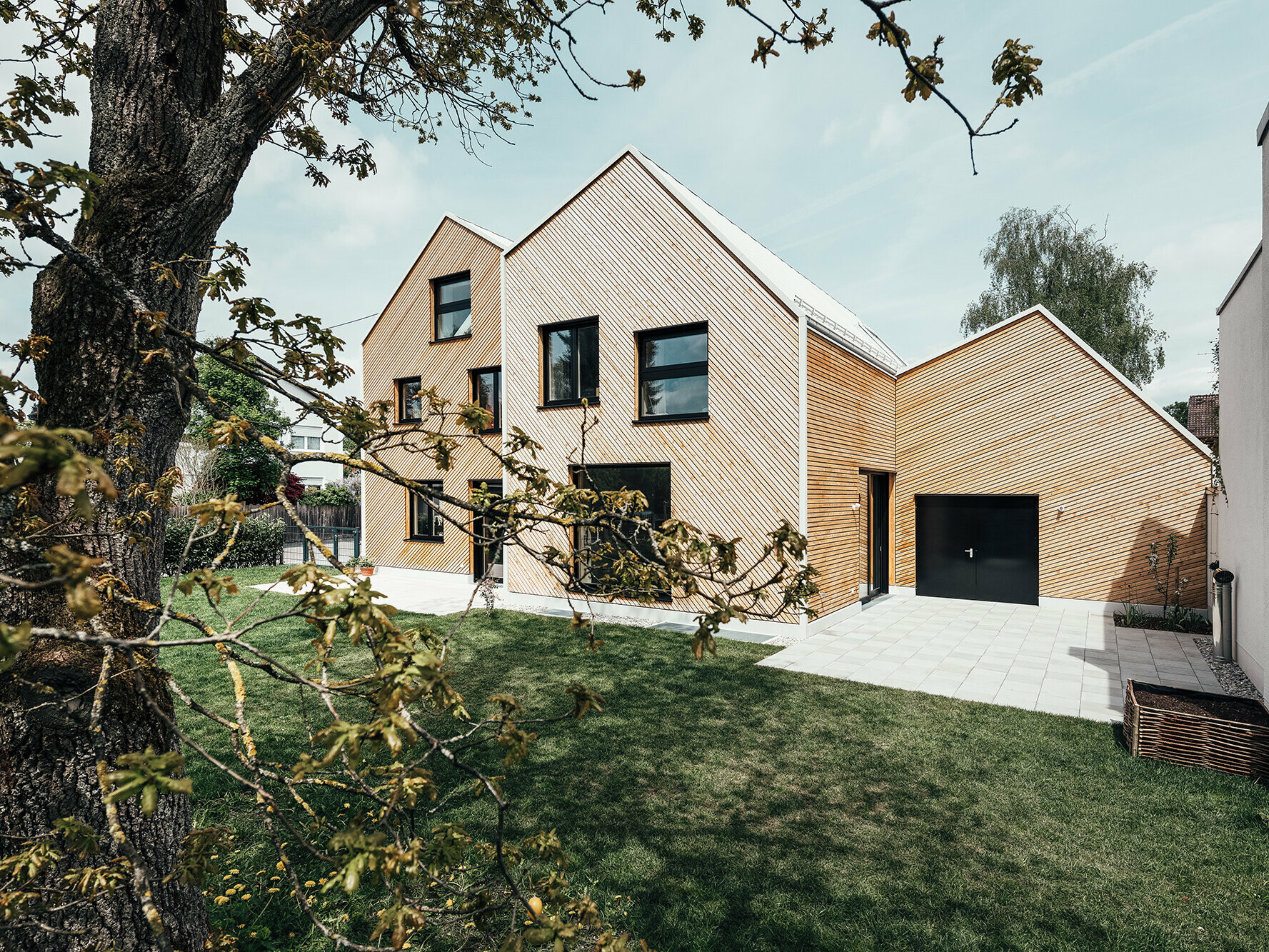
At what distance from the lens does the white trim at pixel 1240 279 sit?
6413mm

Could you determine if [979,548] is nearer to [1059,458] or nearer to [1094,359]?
[1059,458]

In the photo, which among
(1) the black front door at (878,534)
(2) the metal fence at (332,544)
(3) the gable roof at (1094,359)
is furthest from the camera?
(2) the metal fence at (332,544)

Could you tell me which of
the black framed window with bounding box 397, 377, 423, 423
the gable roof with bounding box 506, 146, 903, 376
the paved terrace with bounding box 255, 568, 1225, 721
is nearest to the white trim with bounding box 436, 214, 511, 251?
the gable roof with bounding box 506, 146, 903, 376

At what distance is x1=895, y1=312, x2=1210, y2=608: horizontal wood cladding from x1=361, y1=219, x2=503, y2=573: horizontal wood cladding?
33.7 ft

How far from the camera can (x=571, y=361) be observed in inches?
479

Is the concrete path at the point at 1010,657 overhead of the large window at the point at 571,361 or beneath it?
beneath

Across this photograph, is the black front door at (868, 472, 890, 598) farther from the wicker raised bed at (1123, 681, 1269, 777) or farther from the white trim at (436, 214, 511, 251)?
the white trim at (436, 214, 511, 251)

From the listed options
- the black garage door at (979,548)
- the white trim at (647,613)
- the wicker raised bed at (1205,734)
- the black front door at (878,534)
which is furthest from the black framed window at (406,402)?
the wicker raised bed at (1205,734)

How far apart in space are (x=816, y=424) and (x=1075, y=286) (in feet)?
61.9

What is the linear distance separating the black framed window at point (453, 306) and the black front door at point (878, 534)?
1104cm

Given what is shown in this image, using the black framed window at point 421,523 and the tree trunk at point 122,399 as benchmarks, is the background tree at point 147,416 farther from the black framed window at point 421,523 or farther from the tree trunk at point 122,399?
the black framed window at point 421,523

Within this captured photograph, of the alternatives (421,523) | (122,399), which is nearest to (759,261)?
(421,523)

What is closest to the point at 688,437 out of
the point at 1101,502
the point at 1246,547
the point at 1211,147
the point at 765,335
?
the point at 765,335

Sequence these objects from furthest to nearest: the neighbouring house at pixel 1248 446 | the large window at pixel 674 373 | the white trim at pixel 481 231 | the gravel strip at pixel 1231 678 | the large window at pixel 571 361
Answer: the white trim at pixel 481 231 → the large window at pixel 571 361 → the large window at pixel 674 373 → the gravel strip at pixel 1231 678 → the neighbouring house at pixel 1248 446
